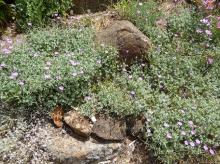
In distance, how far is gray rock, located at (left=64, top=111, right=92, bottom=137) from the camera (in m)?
5.18

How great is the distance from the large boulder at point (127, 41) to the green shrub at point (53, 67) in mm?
158

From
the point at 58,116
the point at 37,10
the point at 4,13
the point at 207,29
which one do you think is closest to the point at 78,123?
the point at 58,116

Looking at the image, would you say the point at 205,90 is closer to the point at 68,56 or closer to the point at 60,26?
the point at 68,56

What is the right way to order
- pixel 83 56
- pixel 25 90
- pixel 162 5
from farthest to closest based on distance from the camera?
1. pixel 162 5
2. pixel 83 56
3. pixel 25 90

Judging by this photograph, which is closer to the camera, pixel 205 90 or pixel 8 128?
pixel 8 128

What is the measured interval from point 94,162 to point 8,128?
117cm

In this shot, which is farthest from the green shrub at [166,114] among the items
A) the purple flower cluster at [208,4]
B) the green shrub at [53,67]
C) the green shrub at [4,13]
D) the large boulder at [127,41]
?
the green shrub at [4,13]

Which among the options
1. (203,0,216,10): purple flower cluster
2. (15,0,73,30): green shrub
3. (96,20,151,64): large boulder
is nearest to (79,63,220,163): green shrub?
(96,20,151,64): large boulder

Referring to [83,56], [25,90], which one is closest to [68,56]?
[83,56]

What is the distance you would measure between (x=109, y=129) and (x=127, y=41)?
1352 mm

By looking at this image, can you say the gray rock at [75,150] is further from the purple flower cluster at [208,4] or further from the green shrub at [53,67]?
the purple flower cluster at [208,4]

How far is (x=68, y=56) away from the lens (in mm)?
5711

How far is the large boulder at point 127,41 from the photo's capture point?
591cm

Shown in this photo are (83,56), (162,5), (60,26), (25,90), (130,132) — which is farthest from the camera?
(162,5)
